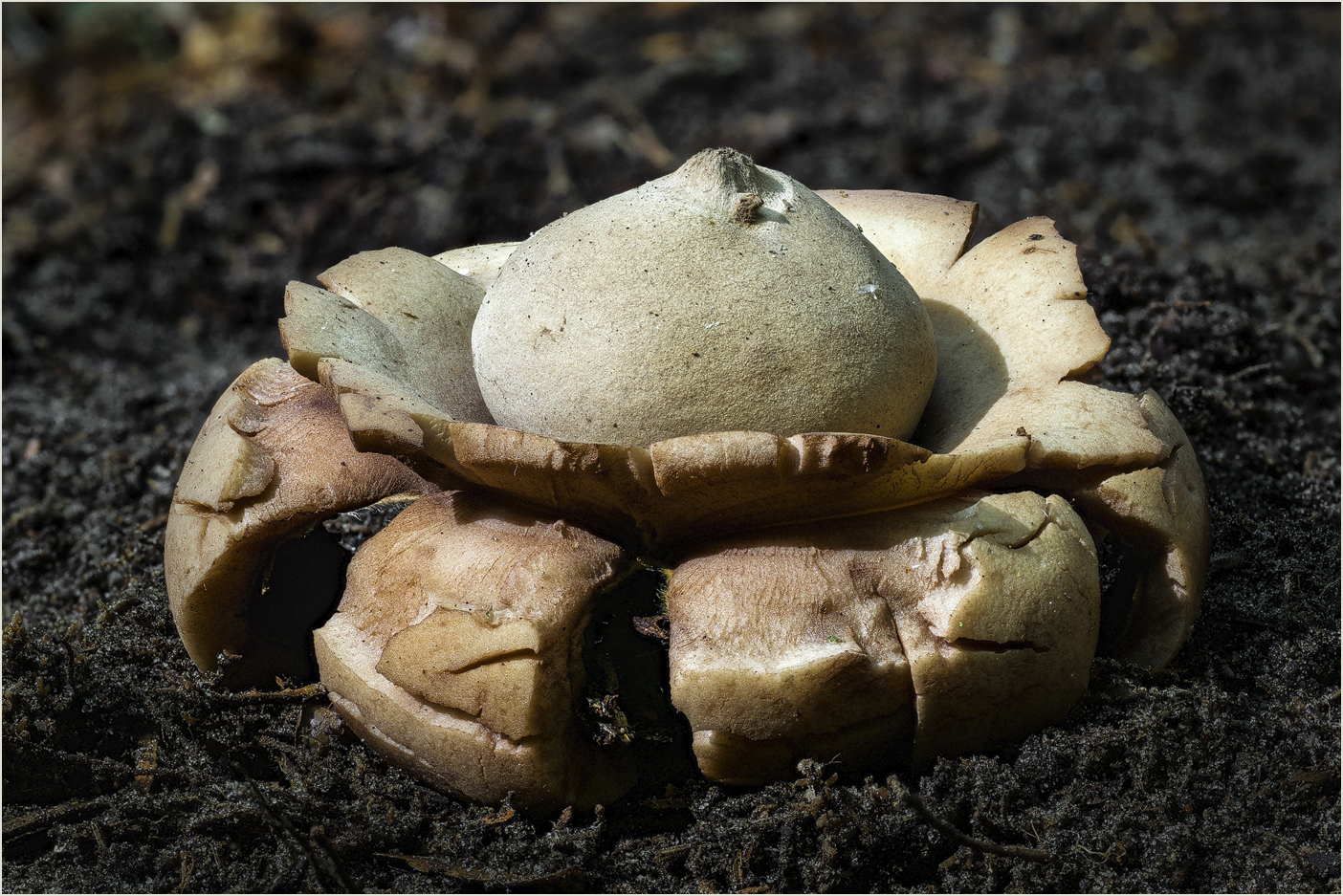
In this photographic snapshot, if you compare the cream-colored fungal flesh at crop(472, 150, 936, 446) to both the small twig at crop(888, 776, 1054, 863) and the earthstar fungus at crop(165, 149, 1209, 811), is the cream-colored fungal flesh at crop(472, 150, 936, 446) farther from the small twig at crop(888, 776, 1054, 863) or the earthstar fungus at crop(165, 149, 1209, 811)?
the small twig at crop(888, 776, 1054, 863)

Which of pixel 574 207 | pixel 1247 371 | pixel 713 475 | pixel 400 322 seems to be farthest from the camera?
pixel 574 207

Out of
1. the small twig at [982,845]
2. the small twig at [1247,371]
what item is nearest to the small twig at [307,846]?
the small twig at [982,845]

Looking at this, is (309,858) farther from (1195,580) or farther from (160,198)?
(160,198)

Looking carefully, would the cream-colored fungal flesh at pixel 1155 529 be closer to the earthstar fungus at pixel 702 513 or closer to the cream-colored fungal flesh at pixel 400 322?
the earthstar fungus at pixel 702 513

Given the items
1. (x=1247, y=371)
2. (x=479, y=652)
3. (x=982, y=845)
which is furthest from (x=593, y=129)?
(x=982, y=845)

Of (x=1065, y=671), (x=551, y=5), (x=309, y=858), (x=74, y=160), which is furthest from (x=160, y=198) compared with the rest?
(x=1065, y=671)

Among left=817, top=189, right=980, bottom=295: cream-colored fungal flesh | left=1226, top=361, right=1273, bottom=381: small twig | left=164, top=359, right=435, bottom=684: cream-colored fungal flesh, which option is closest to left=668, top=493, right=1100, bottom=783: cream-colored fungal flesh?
left=164, top=359, right=435, bottom=684: cream-colored fungal flesh

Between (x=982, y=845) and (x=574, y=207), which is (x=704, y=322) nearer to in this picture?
(x=982, y=845)
